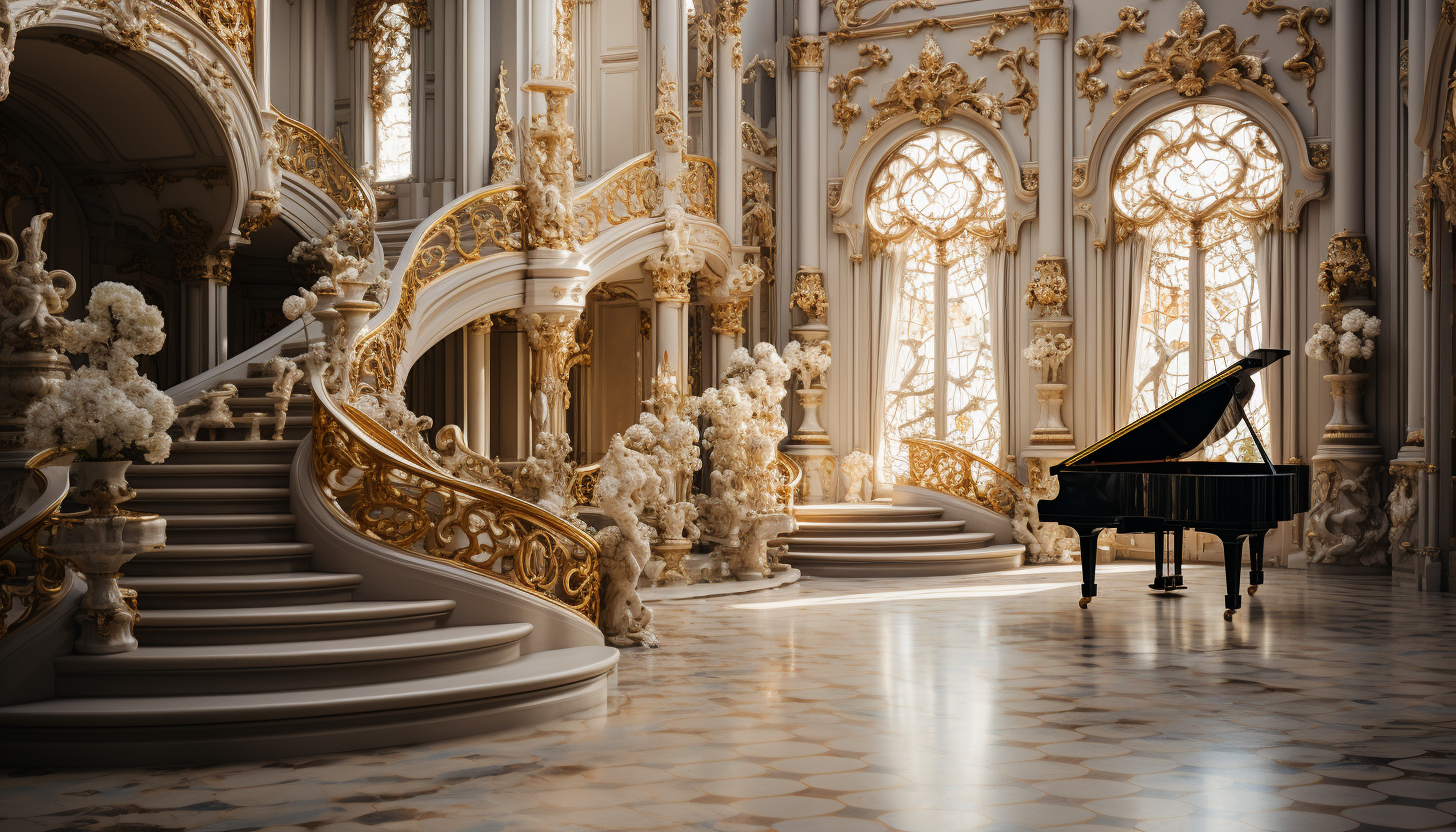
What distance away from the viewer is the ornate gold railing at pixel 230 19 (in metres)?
9.29

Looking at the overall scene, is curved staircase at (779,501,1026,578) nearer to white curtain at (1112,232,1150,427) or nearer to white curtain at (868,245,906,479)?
white curtain at (868,245,906,479)

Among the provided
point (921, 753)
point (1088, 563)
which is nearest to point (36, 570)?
point (921, 753)

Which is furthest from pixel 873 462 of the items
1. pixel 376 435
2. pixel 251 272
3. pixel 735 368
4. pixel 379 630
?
pixel 379 630

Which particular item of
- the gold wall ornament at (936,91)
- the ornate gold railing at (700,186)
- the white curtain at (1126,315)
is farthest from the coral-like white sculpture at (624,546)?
the gold wall ornament at (936,91)

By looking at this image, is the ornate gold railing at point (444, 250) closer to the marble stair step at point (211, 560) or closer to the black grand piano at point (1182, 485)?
the marble stair step at point (211, 560)

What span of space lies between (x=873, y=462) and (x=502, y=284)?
5172mm

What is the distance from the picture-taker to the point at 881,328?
562 inches

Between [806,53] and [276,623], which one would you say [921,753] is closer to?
[276,623]

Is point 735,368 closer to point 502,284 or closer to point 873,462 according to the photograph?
point 502,284

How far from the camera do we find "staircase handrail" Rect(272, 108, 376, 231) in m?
11.2

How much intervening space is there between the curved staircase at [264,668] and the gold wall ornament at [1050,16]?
950 centimetres

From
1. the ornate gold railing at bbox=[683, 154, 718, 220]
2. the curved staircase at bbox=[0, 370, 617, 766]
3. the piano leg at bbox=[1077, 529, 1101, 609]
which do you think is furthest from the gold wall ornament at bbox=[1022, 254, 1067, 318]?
the curved staircase at bbox=[0, 370, 617, 766]

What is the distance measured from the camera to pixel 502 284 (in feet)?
34.7

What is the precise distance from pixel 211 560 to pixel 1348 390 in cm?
964
